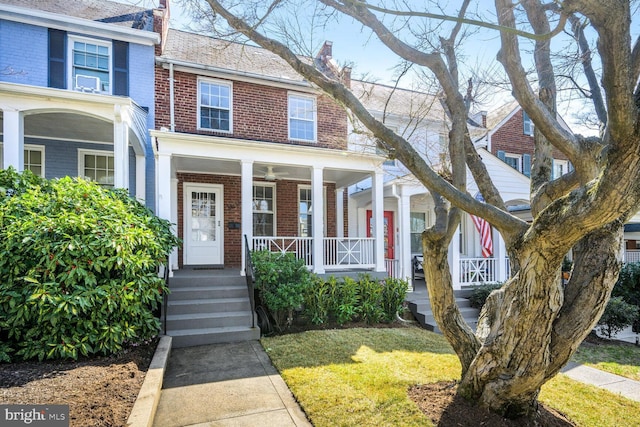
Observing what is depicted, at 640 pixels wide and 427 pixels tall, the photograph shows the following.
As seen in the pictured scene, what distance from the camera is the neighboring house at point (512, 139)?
13727mm

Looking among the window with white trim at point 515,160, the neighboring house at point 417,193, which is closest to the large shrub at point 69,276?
the neighboring house at point 417,193

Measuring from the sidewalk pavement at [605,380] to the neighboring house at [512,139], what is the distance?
10.2 metres

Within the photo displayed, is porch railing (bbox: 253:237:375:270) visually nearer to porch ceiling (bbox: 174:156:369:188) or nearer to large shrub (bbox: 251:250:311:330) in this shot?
large shrub (bbox: 251:250:311:330)

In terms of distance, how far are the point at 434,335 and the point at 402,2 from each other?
5.55 m

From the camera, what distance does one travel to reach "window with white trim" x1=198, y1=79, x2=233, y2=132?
9430mm

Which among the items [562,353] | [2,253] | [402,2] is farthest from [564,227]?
[2,253]

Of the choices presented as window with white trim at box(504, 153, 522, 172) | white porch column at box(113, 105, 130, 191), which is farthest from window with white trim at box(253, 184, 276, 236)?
window with white trim at box(504, 153, 522, 172)

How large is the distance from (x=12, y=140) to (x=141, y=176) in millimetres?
2496

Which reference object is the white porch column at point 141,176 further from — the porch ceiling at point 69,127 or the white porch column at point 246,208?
the white porch column at point 246,208

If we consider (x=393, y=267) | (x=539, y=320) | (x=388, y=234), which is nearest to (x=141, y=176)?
(x=393, y=267)

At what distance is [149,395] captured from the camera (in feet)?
10.7

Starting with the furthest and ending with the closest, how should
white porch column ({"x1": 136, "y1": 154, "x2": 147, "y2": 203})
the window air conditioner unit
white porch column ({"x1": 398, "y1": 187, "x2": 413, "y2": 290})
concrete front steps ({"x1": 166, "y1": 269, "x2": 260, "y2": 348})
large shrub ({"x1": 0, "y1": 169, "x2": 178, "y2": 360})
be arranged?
white porch column ({"x1": 398, "y1": 187, "x2": 413, "y2": 290}) → the window air conditioner unit → white porch column ({"x1": 136, "y1": 154, "x2": 147, "y2": 203}) → concrete front steps ({"x1": 166, "y1": 269, "x2": 260, "y2": 348}) → large shrub ({"x1": 0, "y1": 169, "x2": 178, "y2": 360})

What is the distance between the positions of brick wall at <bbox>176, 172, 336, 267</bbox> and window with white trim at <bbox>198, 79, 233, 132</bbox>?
4.53 ft

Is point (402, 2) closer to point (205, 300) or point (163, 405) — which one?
point (163, 405)
